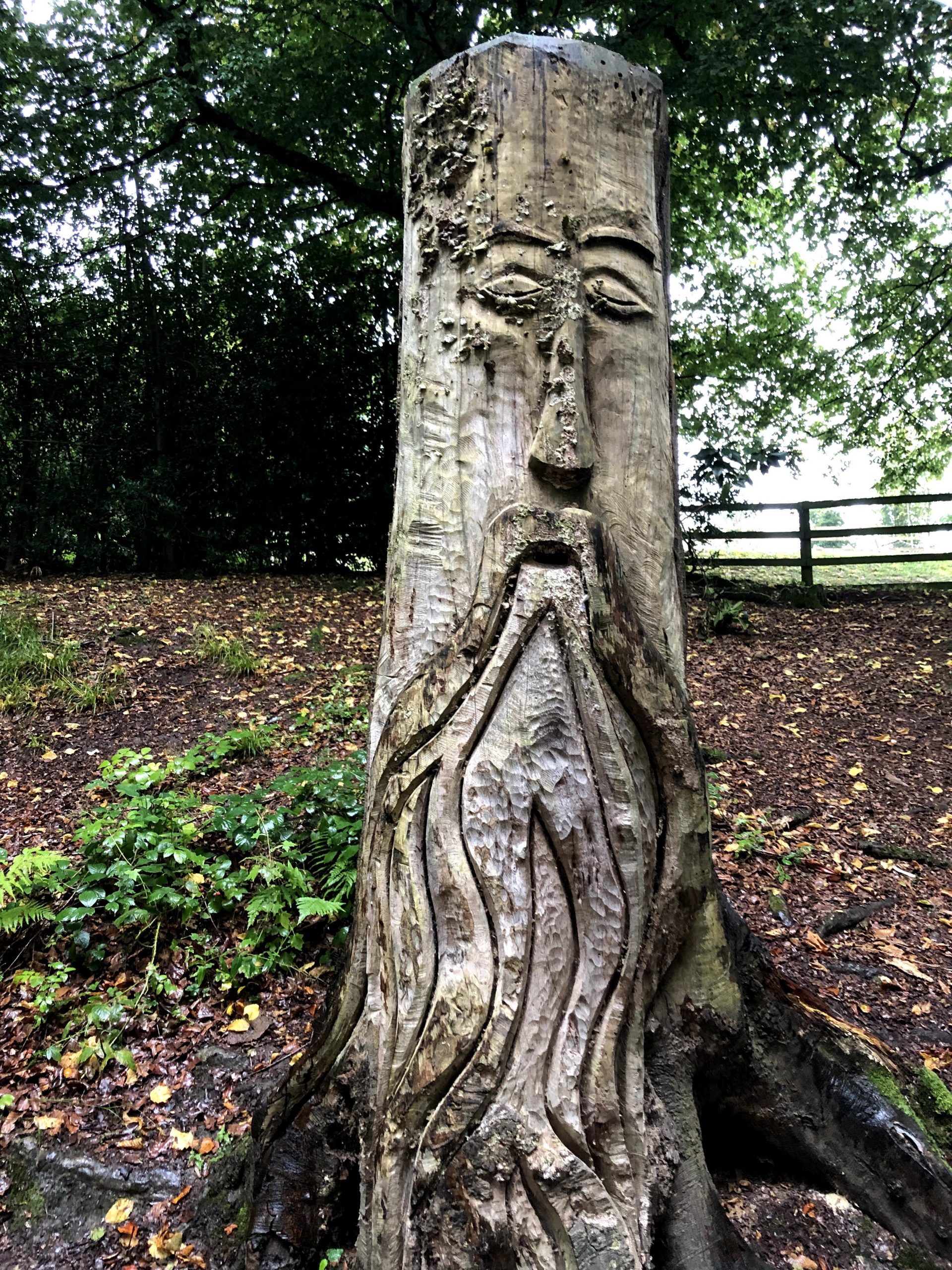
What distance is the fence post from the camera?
446 inches

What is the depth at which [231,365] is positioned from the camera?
10609mm

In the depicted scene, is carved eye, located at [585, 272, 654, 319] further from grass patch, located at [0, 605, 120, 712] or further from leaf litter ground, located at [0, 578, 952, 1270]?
grass patch, located at [0, 605, 120, 712]

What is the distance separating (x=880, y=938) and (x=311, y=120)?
9875 millimetres

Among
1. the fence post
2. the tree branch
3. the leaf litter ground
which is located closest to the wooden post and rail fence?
the fence post

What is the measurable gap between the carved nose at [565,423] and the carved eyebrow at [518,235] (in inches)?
9.3

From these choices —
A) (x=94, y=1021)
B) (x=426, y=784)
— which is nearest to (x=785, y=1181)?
(x=426, y=784)

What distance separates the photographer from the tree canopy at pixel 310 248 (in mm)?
Answer: 8391

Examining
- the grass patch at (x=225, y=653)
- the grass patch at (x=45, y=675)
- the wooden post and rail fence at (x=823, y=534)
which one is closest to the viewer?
the grass patch at (x=45, y=675)

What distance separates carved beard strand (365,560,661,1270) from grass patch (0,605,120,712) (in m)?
4.38

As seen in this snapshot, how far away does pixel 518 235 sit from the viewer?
2.16 meters

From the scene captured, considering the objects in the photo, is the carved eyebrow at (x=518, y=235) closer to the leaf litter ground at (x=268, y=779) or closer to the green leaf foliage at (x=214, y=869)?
the green leaf foliage at (x=214, y=869)

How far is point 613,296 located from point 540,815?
143 centimetres

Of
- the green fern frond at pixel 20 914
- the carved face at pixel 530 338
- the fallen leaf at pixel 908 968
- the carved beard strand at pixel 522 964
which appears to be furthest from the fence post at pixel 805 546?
the green fern frond at pixel 20 914

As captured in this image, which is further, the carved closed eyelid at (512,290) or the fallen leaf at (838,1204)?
the fallen leaf at (838,1204)
